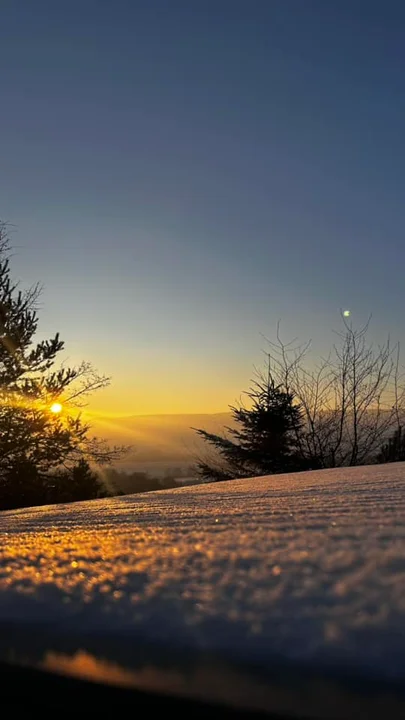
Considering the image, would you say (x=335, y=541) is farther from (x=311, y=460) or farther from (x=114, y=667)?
(x=311, y=460)

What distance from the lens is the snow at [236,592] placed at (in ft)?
0.94

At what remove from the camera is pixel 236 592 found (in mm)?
351

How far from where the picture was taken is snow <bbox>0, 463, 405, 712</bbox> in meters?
0.29

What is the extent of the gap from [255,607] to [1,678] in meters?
0.15

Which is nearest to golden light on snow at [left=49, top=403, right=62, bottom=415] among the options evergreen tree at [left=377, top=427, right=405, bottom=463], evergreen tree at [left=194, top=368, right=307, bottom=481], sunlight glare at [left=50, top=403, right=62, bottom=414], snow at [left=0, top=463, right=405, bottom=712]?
sunlight glare at [left=50, top=403, right=62, bottom=414]

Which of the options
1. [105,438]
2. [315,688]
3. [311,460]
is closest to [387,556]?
[315,688]

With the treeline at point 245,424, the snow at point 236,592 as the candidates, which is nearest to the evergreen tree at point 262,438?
the treeline at point 245,424

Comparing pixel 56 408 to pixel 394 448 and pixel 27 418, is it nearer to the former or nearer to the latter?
pixel 27 418

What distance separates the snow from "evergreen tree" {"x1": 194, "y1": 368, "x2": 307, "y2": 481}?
8.94m

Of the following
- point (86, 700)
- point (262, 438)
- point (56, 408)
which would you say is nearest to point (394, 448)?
point (262, 438)

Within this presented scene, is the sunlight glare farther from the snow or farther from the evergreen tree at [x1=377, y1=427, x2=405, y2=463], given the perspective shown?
the snow

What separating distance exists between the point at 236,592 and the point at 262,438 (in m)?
9.33

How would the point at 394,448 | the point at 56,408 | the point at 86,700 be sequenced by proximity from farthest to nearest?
the point at 56,408 < the point at 394,448 < the point at 86,700

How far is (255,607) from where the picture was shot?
325mm
